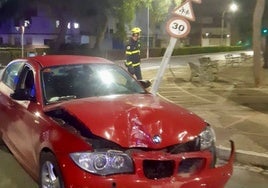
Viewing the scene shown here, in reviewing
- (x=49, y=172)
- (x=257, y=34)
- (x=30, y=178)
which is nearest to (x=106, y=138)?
(x=49, y=172)

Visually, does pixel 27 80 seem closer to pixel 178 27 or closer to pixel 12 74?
pixel 12 74

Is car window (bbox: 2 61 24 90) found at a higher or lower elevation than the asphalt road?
higher

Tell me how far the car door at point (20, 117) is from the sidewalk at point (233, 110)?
2825 mm

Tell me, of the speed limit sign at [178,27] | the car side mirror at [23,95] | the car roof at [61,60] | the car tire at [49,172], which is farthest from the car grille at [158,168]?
the speed limit sign at [178,27]

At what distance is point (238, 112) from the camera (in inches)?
421

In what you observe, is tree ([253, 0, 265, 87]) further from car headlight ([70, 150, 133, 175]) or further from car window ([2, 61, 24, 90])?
car headlight ([70, 150, 133, 175])

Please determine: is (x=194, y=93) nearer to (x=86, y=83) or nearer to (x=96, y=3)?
(x=86, y=83)

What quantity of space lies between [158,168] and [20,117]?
2.24 m

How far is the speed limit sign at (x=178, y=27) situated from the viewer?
931 cm

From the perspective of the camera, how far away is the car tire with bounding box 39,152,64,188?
4.32m

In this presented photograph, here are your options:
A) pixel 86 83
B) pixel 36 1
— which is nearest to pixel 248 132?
pixel 86 83

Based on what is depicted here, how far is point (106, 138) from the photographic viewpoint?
163 inches

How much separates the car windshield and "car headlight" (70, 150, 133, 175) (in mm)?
1379

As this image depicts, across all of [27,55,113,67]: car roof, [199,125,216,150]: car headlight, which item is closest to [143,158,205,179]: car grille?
[199,125,216,150]: car headlight
